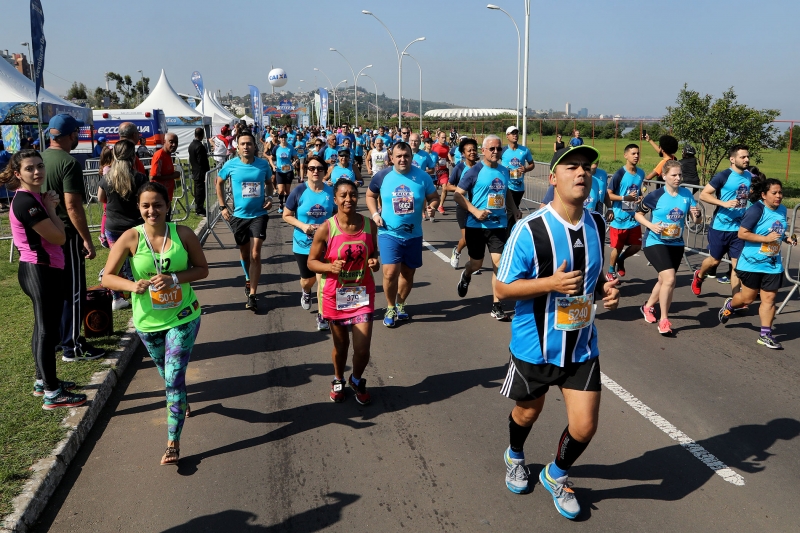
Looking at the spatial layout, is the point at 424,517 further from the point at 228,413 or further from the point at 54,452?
the point at 54,452

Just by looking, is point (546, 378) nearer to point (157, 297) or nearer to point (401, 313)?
point (157, 297)

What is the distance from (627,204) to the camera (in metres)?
8.95

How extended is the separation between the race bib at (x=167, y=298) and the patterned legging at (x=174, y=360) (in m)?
0.16

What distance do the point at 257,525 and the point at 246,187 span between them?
5082 mm

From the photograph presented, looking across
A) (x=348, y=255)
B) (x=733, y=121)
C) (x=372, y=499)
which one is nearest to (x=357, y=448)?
(x=372, y=499)

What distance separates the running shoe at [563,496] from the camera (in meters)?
3.79

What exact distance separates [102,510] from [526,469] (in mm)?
2500

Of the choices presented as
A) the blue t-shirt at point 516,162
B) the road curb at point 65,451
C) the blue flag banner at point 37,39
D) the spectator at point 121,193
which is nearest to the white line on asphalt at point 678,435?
the road curb at point 65,451

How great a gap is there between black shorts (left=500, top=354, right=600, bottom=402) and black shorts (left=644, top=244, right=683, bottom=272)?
396 centimetres

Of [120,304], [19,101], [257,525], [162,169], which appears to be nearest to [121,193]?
[120,304]

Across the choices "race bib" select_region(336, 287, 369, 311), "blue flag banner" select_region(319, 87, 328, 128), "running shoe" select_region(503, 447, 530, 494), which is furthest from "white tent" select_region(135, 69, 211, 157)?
"running shoe" select_region(503, 447, 530, 494)

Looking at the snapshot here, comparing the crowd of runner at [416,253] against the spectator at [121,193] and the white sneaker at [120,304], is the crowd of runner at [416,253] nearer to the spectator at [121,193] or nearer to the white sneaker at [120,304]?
the spectator at [121,193]

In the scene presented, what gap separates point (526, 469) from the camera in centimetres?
410

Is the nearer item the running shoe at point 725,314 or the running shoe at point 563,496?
the running shoe at point 563,496
